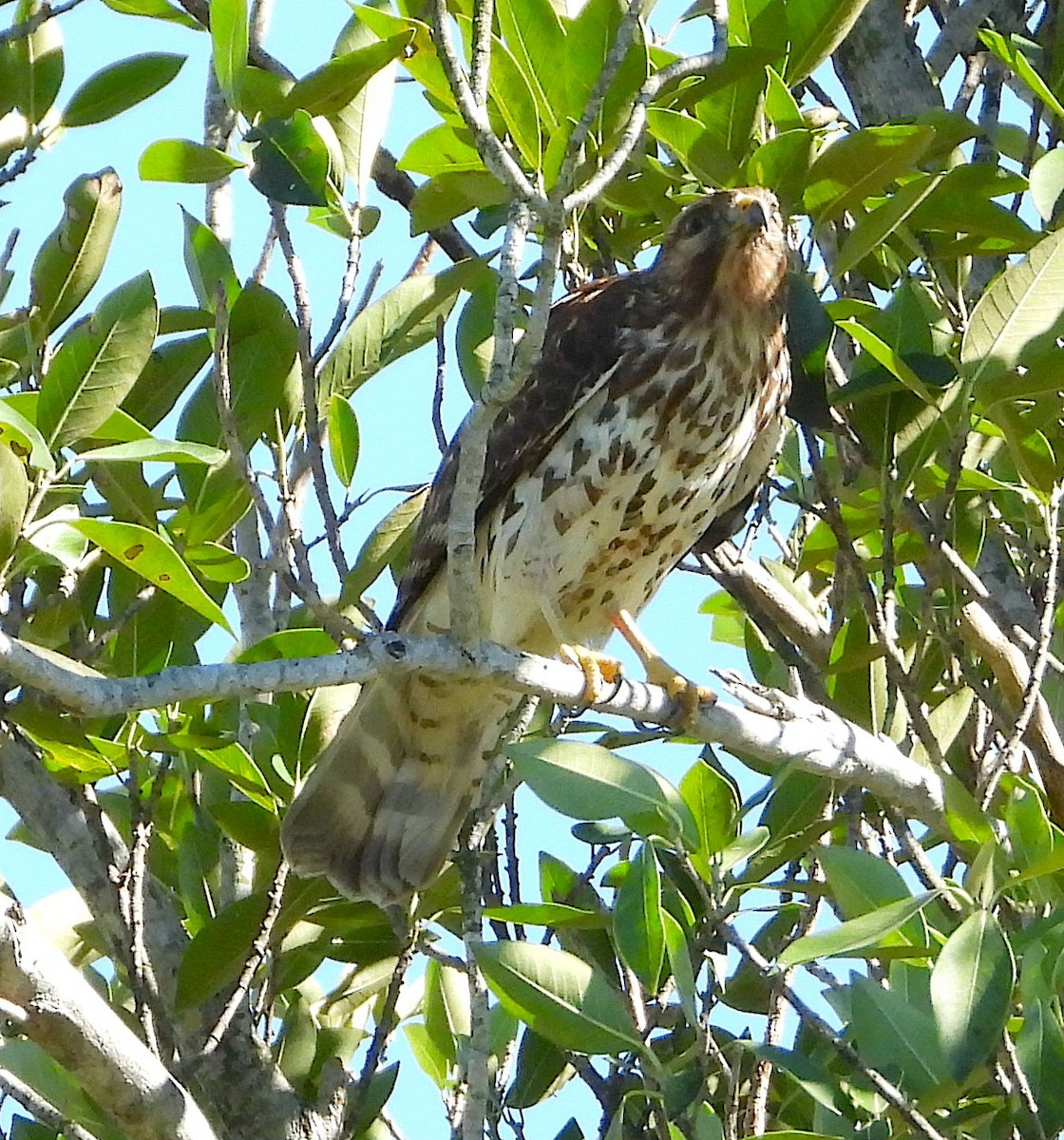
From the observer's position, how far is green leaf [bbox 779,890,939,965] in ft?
7.16

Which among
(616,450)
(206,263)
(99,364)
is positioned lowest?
(99,364)

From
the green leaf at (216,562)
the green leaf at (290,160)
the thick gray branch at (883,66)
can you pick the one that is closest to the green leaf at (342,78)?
the green leaf at (290,160)

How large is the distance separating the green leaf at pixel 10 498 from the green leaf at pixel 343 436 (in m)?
0.59

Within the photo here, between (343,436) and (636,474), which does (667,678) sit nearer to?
(636,474)

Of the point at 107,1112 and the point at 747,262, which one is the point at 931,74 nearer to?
the point at 747,262

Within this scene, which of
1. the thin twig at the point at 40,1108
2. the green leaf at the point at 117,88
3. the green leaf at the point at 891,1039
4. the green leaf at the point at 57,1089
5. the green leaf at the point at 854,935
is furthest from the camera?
the green leaf at the point at 117,88

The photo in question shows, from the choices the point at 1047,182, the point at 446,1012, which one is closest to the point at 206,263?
the point at 1047,182

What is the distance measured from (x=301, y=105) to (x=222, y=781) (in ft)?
4.41

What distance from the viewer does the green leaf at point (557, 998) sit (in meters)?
2.41

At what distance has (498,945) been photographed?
2408mm

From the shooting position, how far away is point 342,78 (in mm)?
2812

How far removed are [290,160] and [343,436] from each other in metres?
0.44

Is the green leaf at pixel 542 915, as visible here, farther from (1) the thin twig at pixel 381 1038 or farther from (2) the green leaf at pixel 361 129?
(2) the green leaf at pixel 361 129

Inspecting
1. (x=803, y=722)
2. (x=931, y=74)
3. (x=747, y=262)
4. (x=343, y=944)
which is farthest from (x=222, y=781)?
(x=931, y=74)
